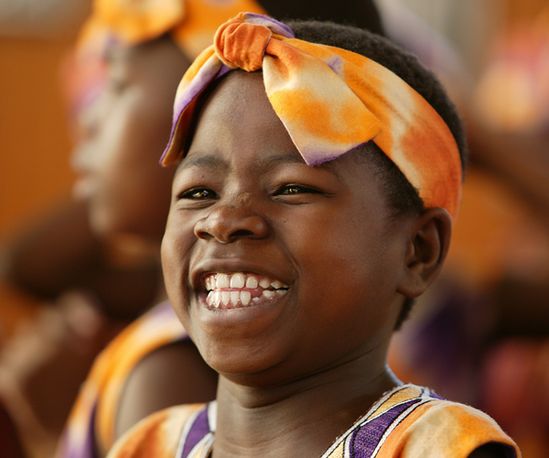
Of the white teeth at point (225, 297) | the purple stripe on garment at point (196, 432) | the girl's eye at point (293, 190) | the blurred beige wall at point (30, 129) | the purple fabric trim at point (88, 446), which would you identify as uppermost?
the girl's eye at point (293, 190)

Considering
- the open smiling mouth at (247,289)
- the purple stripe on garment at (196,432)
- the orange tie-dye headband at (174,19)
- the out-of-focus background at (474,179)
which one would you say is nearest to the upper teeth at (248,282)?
the open smiling mouth at (247,289)

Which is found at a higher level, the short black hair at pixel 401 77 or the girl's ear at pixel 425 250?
the short black hair at pixel 401 77

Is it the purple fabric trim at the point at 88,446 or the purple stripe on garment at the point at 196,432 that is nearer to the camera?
the purple stripe on garment at the point at 196,432

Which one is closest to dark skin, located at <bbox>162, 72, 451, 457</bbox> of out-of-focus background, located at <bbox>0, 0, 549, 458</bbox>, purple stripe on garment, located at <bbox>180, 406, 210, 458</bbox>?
purple stripe on garment, located at <bbox>180, 406, 210, 458</bbox>

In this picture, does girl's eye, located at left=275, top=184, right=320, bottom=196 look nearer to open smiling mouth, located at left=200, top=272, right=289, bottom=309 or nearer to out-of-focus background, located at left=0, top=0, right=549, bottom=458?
open smiling mouth, located at left=200, top=272, right=289, bottom=309

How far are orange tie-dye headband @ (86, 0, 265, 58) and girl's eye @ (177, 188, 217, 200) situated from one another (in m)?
0.59

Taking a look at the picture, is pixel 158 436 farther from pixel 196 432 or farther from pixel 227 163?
pixel 227 163

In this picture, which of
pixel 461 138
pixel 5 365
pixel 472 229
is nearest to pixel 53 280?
pixel 5 365

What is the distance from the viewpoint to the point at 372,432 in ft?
4.84

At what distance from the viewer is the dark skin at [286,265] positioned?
57.9 inches

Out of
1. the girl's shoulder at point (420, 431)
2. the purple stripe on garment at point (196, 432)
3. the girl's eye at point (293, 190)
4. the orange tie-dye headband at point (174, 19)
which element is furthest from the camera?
the orange tie-dye headband at point (174, 19)

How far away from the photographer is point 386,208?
5.02 feet

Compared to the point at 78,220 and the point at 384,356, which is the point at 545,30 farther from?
the point at 384,356

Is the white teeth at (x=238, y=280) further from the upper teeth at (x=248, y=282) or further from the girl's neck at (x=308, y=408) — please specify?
the girl's neck at (x=308, y=408)
